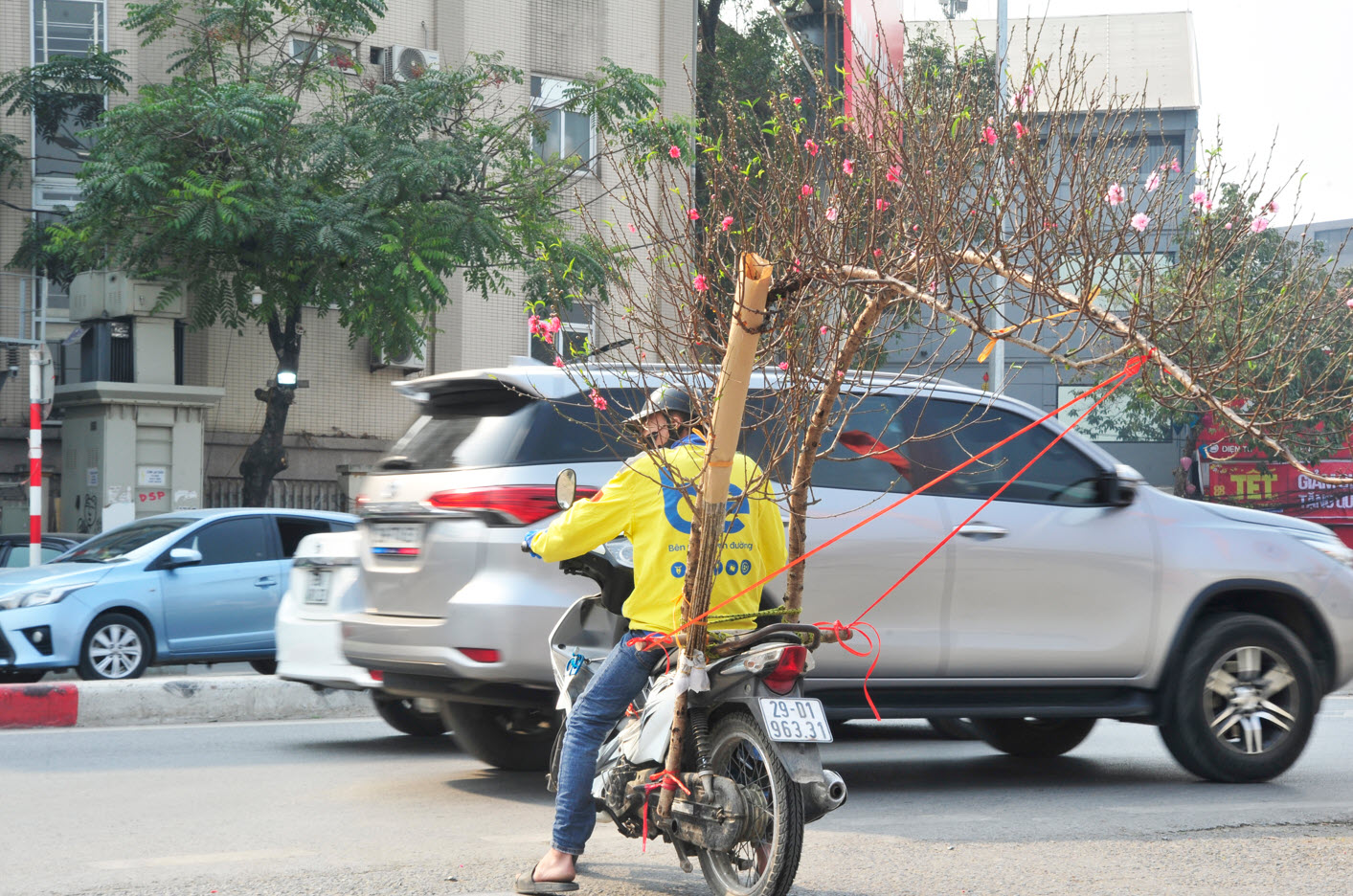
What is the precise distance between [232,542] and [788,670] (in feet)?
29.3

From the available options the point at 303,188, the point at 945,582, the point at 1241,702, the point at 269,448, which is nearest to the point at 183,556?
the point at 945,582

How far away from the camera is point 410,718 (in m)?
8.77

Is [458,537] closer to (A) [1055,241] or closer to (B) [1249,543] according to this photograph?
(A) [1055,241]

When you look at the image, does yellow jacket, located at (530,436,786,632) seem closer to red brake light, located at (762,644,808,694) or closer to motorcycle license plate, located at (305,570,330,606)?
red brake light, located at (762,644,808,694)

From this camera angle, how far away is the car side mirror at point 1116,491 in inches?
285

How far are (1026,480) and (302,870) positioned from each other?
392 centimetres

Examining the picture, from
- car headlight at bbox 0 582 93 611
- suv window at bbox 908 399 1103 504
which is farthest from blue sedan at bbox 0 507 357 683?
suv window at bbox 908 399 1103 504

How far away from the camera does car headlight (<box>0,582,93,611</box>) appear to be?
11.0m

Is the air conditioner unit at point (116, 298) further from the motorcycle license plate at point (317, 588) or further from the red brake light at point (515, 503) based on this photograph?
the red brake light at point (515, 503)

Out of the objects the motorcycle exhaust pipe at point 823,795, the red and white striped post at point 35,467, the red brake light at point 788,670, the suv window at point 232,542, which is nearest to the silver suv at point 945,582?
the red brake light at point 788,670

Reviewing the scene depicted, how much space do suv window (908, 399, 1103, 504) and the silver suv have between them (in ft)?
0.04

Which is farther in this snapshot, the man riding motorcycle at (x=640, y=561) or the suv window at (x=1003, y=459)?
the suv window at (x=1003, y=459)

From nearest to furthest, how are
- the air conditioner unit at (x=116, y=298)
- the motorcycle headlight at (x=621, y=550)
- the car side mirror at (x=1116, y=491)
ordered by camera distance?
1. the motorcycle headlight at (x=621, y=550)
2. the car side mirror at (x=1116, y=491)
3. the air conditioner unit at (x=116, y=298)

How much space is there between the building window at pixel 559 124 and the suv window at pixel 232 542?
12.9 metres
